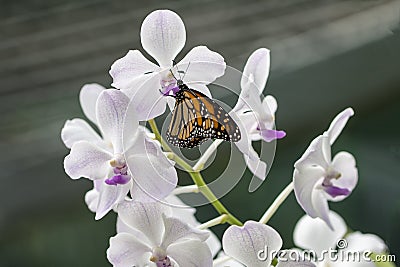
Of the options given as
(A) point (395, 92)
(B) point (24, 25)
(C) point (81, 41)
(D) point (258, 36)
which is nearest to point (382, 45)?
(A) point (395, 92)

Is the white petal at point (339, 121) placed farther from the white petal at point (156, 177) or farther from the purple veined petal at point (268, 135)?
the white petal at point (156, 177)

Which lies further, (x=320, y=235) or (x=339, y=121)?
(x=320, y=235)

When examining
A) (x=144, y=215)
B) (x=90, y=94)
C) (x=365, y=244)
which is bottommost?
(x=365, y=244)

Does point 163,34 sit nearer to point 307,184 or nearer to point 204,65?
point 204,65

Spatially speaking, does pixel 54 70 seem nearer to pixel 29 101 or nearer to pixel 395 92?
pixel 29 101

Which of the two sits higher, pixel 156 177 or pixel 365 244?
pixel 156 177

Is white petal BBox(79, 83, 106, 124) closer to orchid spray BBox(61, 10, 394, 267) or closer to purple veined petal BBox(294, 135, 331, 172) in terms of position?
orchid spray BBox(61, 10, 394, 267)

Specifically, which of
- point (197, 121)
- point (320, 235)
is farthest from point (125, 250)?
point (320, 235)

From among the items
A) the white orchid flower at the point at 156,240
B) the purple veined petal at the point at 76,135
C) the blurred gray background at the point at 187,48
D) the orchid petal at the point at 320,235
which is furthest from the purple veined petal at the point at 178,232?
the blurred gray background at the point at 187,48
